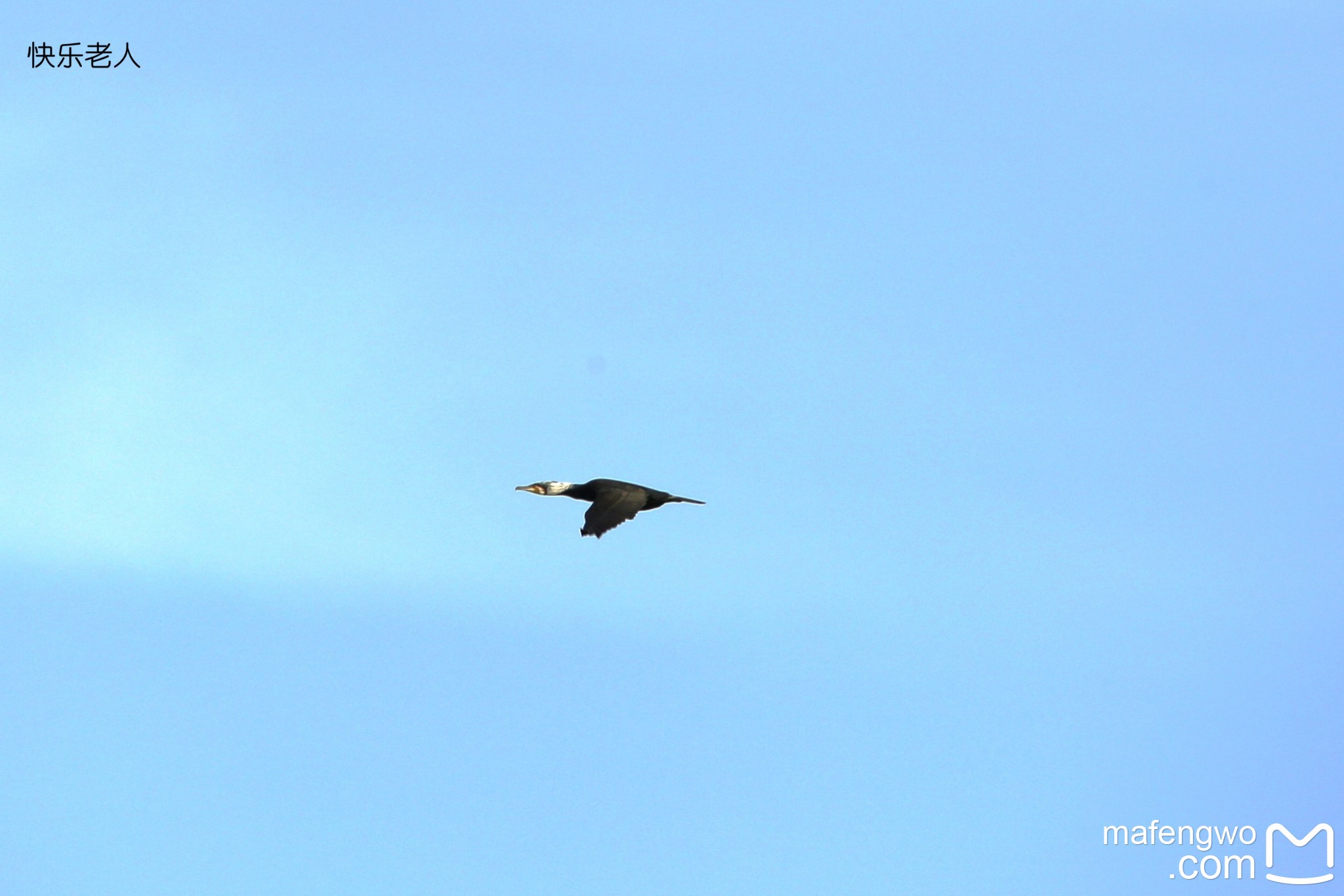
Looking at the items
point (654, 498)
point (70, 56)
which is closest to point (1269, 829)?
point (654, 498)

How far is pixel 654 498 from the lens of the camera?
4384 centimetres

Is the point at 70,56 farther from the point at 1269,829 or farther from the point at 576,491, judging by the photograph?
the point at 1269,829

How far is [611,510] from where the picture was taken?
4025cm

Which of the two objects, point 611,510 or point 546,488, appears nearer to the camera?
point 611,510

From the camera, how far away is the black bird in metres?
39.2

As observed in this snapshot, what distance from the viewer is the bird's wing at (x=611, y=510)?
38812 mm

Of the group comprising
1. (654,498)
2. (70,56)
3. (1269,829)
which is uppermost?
(70,56)

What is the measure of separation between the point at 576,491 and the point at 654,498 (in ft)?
8.94

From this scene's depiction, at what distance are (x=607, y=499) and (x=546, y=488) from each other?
5364 mm

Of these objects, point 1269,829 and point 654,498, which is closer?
point 654,498

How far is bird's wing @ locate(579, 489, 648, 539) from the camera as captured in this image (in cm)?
3881

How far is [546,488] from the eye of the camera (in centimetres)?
4616

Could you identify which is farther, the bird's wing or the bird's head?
the bird's head

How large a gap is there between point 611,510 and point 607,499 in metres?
0.98
